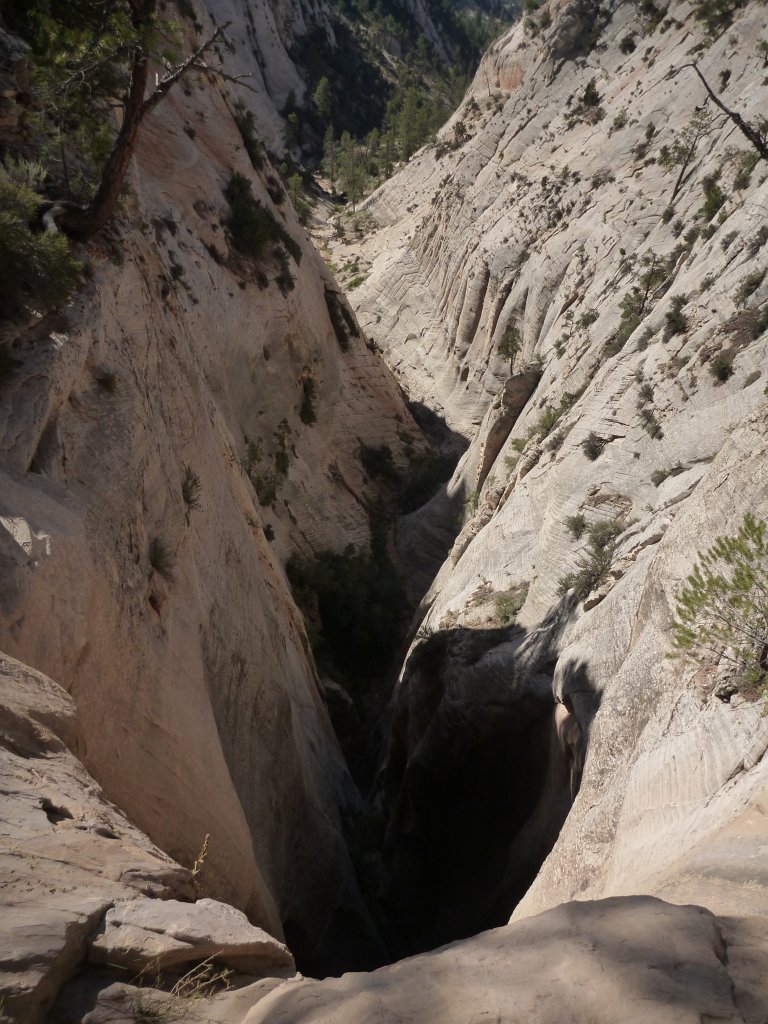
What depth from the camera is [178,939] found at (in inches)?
168

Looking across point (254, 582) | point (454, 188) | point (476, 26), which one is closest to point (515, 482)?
point (254, 582)

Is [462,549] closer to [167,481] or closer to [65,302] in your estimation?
[167,481]

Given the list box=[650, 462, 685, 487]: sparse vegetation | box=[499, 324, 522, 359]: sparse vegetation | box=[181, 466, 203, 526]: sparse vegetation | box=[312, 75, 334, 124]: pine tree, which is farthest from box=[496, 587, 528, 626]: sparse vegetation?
box=[312, 75, 334, 124]: pine tree

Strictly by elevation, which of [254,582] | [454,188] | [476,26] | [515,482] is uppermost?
[476,26]

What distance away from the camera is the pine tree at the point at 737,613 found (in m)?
6.16

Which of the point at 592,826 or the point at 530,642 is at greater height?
the point at 530,642

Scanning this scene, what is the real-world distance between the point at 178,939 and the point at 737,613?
17.6 feet

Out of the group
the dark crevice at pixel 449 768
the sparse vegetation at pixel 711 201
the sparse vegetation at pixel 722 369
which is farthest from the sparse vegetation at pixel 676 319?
the dark crevice at pixel 449 768

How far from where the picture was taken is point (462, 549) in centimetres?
1888

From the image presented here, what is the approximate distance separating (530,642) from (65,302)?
870 centimetres

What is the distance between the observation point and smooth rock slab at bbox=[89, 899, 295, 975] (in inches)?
160

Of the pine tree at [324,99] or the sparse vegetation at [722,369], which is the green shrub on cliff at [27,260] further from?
the pine tree at [324,99]

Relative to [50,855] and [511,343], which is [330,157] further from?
[50,855]

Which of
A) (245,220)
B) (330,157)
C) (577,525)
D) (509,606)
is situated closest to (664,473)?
(577,525)
